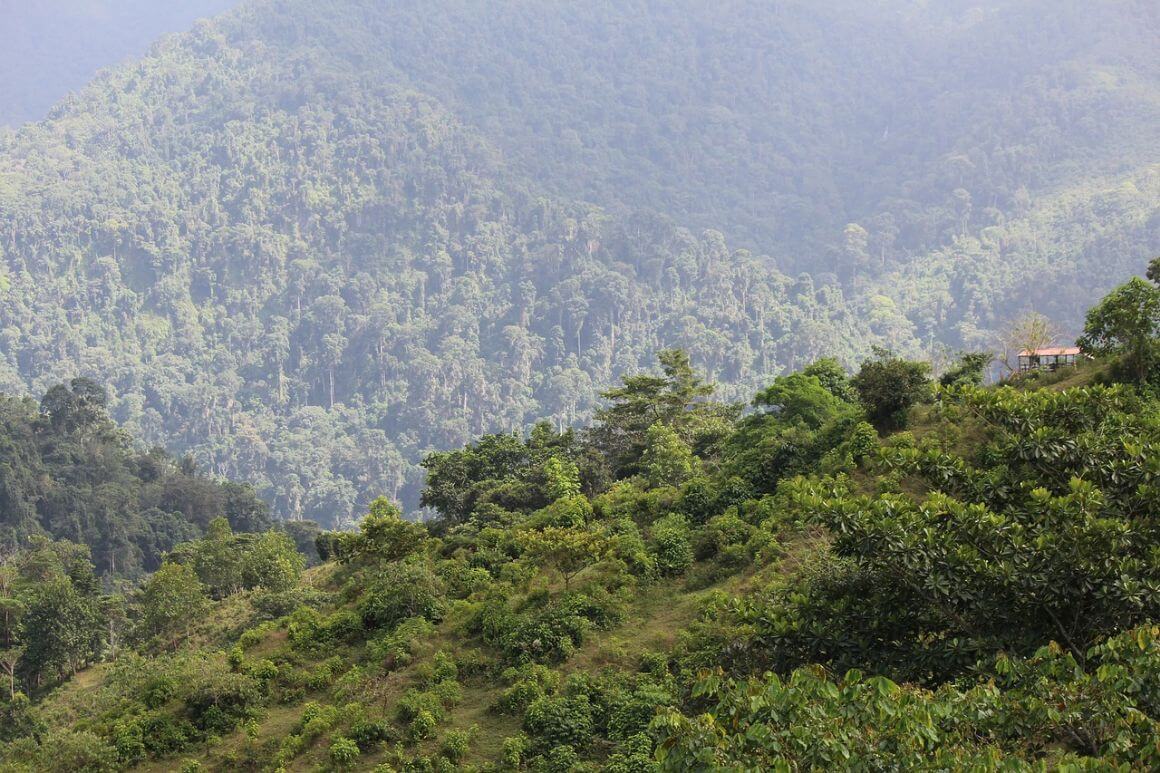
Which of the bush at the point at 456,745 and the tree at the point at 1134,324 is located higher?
the tree at the point at 1134,324

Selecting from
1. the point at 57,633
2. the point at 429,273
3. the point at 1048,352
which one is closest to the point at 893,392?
the point at 1048,352

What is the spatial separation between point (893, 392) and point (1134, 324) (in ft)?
18.4

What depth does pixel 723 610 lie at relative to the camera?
1906 centimetres

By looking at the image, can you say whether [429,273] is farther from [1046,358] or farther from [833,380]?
[833,380]

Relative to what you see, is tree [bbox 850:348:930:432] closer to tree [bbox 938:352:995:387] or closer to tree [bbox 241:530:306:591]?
tree [bbox 938:352:995:387]

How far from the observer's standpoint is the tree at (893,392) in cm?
2631

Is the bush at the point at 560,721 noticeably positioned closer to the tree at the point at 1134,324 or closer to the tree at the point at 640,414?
the tree at the point at 1134,324

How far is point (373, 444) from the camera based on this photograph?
424ft

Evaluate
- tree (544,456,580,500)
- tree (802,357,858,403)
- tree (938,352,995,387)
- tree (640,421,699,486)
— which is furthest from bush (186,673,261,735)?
tree (938,352,995,387)

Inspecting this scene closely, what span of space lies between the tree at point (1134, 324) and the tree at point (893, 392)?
168 inches

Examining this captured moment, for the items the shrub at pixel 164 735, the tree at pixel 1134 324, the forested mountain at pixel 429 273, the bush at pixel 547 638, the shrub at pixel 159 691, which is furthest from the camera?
the forested mountain at pixel 429 273

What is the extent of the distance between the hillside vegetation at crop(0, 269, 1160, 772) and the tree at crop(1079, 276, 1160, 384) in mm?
80

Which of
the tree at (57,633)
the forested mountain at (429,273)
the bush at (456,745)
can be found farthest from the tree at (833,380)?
the forested mountain at (429,273)

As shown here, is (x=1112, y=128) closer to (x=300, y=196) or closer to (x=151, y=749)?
(x=300, y=196)
